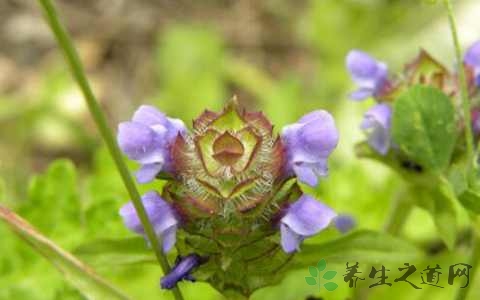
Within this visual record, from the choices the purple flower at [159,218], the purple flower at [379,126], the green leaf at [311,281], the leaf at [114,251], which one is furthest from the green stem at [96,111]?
the purple flower at [379,126]

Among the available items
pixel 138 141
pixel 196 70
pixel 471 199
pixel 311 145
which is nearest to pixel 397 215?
pixel 471 199

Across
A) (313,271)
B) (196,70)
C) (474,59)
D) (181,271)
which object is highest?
(474,59)

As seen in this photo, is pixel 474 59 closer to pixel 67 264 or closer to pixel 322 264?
pixel 322 264

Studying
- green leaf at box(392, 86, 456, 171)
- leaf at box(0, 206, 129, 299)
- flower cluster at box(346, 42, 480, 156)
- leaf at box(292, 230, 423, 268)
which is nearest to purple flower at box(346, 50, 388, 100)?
flower cluster at box(346, 42, 480, 156)

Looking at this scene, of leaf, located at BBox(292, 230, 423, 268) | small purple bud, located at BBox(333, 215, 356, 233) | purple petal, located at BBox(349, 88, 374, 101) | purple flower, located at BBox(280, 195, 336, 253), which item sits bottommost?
small purple bud, located at BBox(333, 215, 356, 233)

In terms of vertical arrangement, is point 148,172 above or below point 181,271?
above

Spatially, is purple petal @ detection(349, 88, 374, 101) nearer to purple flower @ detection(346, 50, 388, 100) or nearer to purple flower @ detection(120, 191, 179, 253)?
purple flower @ detection(346, 50, 388, 100)

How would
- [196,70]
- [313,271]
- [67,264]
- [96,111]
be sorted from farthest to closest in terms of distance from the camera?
1. [196,70]
2. [313,271]
3. [67,264]
4. [96,111]
